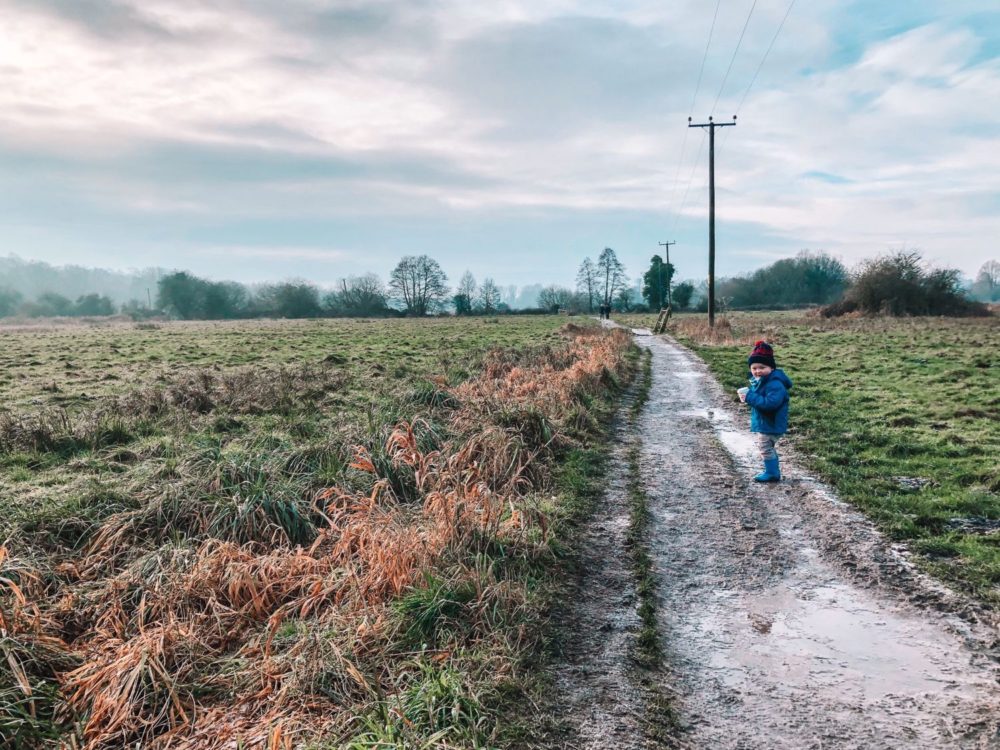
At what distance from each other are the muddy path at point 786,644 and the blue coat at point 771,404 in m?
1.00

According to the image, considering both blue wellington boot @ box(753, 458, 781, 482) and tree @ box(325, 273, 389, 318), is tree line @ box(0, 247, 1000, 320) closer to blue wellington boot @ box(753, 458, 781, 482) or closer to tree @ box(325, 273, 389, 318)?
tree @ box(325, 273, 389, 318)

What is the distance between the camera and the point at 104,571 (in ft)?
15.6

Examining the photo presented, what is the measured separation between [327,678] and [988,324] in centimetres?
3911

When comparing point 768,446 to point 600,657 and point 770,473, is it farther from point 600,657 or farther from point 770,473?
point 600,657

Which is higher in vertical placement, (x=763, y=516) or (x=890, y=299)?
(x=890, y=299)

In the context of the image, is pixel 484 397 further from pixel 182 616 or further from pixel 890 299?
pixel 890 299

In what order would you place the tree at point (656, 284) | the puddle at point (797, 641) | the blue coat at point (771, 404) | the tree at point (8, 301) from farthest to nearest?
the tree at point (8, 301), the tree at point (656, 284), the blue coat at point (771, 404), the puddle at point (797, 641)

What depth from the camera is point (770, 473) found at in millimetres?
6801

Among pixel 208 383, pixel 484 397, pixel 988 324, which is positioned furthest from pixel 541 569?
pixel 988 324

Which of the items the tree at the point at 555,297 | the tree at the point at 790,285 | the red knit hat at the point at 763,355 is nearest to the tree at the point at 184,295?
the tree at the point at 555,297

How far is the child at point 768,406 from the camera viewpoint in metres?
6.79

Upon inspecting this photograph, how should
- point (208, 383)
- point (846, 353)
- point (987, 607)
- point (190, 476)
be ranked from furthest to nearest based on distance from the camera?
1. point (846, 353)
2. point (208, 383)
3. point (190, 476)
4. point (987, 607)

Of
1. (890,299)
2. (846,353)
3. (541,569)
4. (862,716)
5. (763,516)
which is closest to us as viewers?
(862,716)

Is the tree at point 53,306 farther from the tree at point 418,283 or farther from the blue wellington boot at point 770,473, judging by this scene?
the blue wellington boot at point 770,473
